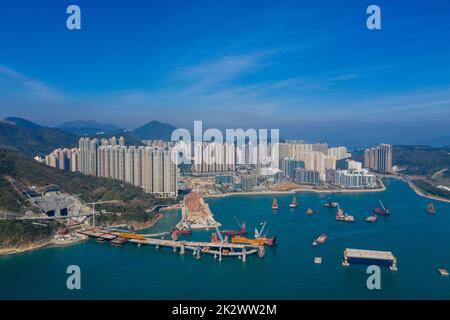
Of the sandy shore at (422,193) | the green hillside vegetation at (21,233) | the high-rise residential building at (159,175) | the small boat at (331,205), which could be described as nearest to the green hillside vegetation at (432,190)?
the sandy shore at (422,193)

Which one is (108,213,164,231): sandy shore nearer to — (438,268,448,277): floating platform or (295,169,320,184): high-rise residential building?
(438,268,448,277): floating platform

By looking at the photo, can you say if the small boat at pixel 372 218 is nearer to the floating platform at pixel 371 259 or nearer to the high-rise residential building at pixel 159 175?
the floating platform at pixel 371 259

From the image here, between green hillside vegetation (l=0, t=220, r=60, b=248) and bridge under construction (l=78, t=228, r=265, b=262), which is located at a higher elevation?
green hillside vegetation (l=0, t=220, r=60, b=248)

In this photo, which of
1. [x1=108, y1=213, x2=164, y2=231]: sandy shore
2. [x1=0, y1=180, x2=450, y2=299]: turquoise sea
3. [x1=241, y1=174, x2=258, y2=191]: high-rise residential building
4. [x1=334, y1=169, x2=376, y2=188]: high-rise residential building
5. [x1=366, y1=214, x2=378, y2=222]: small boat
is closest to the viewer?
[x1=0, y1=180, x2=450, y2=299]: turquoise sea

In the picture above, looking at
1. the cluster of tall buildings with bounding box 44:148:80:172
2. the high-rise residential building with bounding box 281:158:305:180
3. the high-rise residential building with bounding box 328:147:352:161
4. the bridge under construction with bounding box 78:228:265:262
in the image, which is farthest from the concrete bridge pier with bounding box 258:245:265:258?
the high-rise residential building with bounding box 328:147:352:161

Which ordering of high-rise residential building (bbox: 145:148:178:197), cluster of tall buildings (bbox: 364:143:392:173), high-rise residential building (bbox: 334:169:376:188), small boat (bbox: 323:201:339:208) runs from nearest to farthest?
1. small boat (bbox: 323:201:339:208)
2. high-rise residential building (bbox: 145:148:178:197)
3. high-rise residential building (bbox: 334:169:376:188)
4. cluster of tall buildings (bbox: 364:143:392:173)

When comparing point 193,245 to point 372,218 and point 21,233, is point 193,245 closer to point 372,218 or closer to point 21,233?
point 21,233

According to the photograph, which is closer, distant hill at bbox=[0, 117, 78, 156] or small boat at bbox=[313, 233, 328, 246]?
small boat at bbox=[313, 233, 328, 246]
